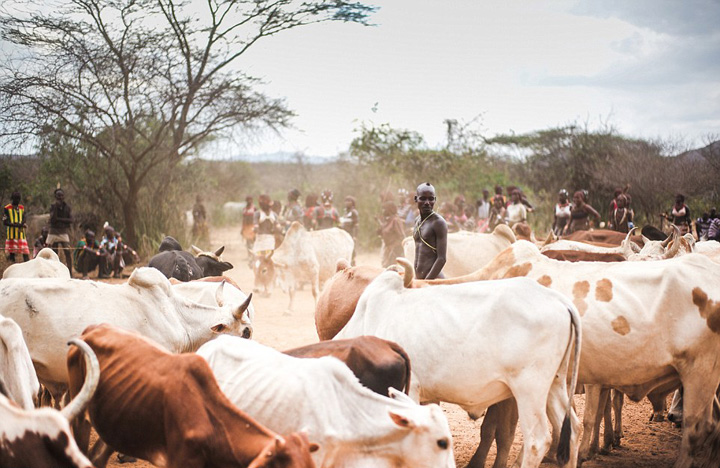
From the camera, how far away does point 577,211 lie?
15336mm

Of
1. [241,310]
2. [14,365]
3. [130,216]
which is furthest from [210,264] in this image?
[130,216]

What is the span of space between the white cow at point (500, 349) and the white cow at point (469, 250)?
6117mm

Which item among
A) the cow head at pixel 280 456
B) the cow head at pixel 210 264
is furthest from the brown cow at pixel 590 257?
the cow head at pixel 280 456

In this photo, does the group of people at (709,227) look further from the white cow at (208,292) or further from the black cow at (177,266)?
the white cow at (208,292)

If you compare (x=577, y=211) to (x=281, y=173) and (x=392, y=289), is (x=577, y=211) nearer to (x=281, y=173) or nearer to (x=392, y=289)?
(x=392, y=289)

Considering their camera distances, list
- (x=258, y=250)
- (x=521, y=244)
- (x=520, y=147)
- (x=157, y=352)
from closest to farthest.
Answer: (x=157, y=352) < (x=521, y=244) < (x=258, y=250) < (x=520, y=147)

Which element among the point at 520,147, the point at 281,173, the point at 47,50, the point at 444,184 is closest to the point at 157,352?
the point at 47,50

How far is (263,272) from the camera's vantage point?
15680mm

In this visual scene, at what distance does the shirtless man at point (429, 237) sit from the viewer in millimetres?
6859

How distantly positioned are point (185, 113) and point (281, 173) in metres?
53.4

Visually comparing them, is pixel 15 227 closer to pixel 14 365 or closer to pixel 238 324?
pixel 238 324

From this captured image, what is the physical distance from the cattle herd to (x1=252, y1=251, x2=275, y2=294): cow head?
27.5 feet

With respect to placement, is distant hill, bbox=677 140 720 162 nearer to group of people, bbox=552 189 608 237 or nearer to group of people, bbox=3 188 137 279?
group of people, bbox=552 189 608 237

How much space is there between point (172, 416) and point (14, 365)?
1.43 m
